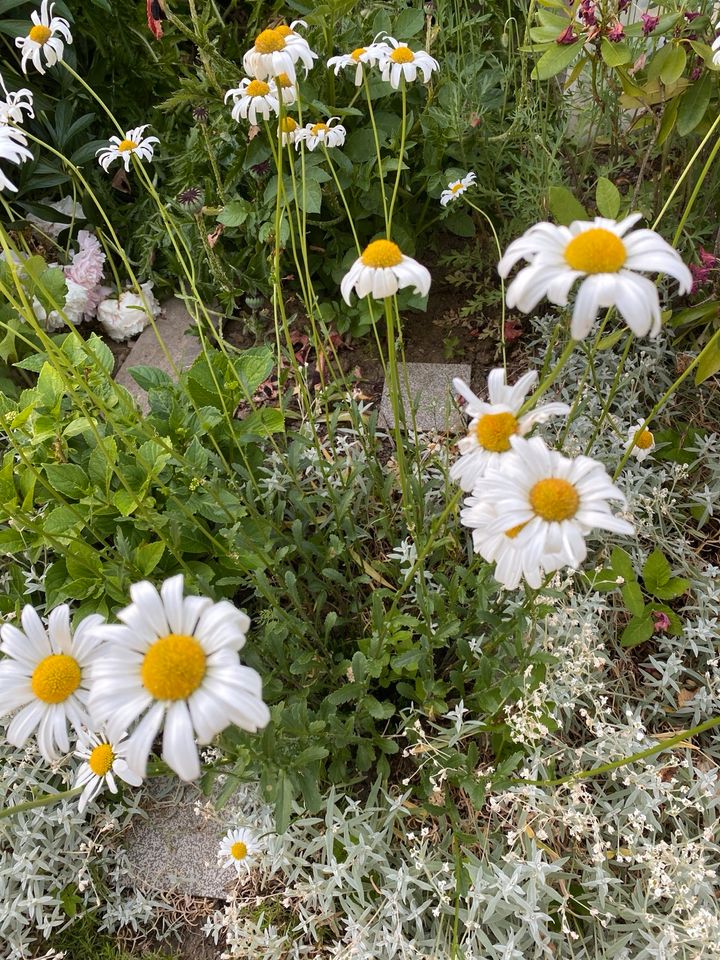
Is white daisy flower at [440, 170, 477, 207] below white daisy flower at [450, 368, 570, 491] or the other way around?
below

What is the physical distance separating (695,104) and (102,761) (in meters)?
1.69

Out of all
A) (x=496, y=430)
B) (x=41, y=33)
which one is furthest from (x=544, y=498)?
(x=41, y=33)

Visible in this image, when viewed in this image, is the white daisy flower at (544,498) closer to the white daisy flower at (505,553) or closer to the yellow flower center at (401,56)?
the white daisy flower at (505,553)

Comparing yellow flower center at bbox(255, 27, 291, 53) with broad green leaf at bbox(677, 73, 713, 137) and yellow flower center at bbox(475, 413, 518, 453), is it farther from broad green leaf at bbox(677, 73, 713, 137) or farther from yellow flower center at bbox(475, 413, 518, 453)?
broad green leaf at bbox(677, 73, 713, 137)

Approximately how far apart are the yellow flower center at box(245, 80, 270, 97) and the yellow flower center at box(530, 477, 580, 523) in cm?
95

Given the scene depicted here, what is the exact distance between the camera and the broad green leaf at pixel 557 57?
146 cm

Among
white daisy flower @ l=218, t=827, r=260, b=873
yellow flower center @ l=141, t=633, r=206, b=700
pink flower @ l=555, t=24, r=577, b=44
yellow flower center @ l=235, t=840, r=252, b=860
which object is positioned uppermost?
pink flower @ l=555, t=24, r=577, b=44

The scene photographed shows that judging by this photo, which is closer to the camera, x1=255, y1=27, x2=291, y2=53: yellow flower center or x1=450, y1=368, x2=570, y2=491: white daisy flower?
x1=450, y1=368, x2=570, y2=491: white daisy flower

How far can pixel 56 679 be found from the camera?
0.88m

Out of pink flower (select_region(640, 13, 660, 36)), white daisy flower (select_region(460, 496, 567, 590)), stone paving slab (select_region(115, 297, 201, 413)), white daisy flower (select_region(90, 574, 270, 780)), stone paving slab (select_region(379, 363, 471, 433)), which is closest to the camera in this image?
Result: white daisy flower (select_region(90, 574, 270, 780))

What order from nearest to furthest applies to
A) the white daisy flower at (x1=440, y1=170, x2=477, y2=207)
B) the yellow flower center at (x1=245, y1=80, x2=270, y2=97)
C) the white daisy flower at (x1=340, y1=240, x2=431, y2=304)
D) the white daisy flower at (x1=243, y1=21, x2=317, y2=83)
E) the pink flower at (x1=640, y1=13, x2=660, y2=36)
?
1. the white daisy flower at (x1=340, y1=240, x2=431, y2=304)
2. the white daisy flower at (x1=243, y1=21, x2=317, y2=83)
3. the yellow flower center at (x1=245, y1=80, x2=270, y2=97)
4. the pink flower at (x1=640, y1=13, x2=660, y2=36)
5. the white daisy flower at (x1=440, y1=170, x2=477, y2=207)

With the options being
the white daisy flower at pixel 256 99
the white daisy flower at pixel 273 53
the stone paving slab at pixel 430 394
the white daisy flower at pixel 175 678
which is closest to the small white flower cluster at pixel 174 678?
the white daisy flower at pixel 175 678

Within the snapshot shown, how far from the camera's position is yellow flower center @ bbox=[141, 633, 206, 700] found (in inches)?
28.1

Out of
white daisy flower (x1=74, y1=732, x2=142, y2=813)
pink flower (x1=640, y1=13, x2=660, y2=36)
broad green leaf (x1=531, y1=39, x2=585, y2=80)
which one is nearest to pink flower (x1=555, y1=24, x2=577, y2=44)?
broad green leaf (x1=531, y1=39, x2=585, y2=80)
